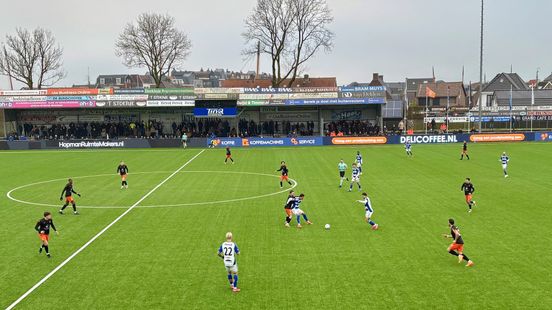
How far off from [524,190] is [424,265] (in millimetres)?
17828

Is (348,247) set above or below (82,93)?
below

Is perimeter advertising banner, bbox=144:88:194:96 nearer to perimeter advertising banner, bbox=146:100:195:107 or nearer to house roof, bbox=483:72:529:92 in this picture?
perimeter advertising banner, bbox=146:100:195:107

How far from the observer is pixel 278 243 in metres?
20.0

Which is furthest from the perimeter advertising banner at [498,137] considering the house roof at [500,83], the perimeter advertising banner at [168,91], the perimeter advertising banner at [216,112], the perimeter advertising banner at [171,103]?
the house roof at [500,83]

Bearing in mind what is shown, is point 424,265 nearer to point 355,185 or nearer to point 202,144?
point 355,185

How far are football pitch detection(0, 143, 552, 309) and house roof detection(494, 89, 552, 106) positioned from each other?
7397 centimetres

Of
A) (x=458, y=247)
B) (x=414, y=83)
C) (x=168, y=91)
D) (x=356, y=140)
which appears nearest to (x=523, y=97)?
(x=414, y=83)

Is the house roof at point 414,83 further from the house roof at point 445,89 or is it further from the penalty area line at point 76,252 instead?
the penalty area line at point 76,252

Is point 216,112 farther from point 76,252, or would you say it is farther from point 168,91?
point 76,252

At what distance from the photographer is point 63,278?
16.4 metres

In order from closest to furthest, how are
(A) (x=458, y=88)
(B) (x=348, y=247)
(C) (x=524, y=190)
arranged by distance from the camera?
(B) (x=348, y=247) < (C) (x=524, y=190) < (A) (x=458, y=88)

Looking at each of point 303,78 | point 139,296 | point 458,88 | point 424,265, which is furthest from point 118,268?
point 458,88

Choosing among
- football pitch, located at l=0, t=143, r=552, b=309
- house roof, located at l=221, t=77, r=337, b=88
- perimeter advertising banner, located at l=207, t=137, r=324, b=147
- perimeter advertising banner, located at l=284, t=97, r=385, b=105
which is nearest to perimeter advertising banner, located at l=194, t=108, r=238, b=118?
perimeter advertising banner, located at l=284, t=97, r=385, b=105

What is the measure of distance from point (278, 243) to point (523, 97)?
10236 cm
